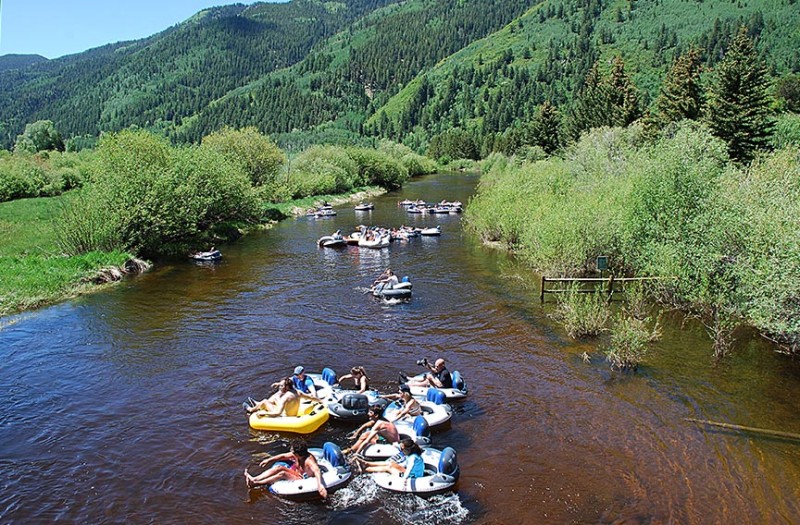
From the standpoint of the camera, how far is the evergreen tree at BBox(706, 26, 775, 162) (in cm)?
4706

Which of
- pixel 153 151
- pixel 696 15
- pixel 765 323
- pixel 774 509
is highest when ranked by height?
pixel 696 15

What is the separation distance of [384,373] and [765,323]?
1286 cm

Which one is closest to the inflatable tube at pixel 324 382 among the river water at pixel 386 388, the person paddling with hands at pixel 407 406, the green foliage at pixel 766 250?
the river water at pixel 386 388

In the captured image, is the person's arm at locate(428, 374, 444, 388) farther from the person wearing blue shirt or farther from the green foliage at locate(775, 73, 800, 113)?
the green foliage at locate(775, 73, 800, 113)

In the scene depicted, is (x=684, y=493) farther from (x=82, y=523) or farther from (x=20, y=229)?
(x=20, y=229)

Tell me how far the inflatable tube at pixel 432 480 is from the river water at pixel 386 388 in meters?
0.25

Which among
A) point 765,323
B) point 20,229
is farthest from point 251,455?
point 20,229

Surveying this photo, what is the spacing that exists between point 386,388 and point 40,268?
2313 centimetres

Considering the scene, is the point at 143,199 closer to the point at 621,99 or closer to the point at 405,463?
the point at 405,463

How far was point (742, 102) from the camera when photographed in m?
47.1

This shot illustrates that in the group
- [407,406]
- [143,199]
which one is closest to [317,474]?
[407,406]

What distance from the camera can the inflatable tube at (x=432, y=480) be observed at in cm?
1300

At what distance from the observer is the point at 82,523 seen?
12.3 m

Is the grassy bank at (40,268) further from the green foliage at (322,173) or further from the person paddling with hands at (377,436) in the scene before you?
the green foliage at (322,173)
